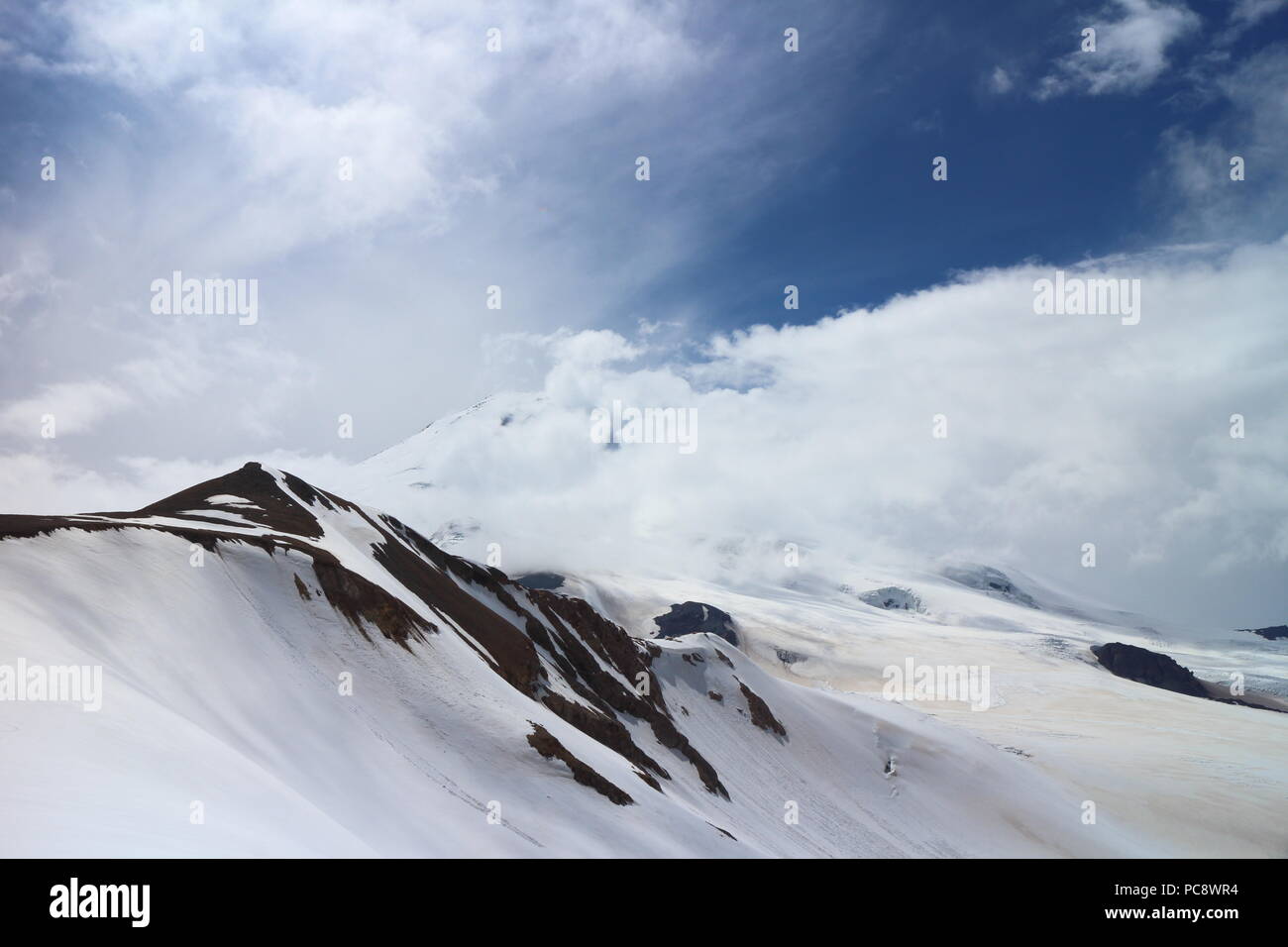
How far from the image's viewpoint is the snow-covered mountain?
20.8 metres

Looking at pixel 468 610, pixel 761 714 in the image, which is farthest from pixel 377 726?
pixel 761 714

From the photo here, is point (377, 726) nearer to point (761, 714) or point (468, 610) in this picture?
point (468, 610)

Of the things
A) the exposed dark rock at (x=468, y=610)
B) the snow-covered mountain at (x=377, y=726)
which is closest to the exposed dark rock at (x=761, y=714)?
the snow-covered mountain at (x=377, y=726)

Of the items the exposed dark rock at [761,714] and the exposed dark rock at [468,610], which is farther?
the exposed dark rock at [761,714]

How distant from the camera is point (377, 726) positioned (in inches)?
1529

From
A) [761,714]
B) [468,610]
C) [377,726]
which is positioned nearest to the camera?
[377,726]

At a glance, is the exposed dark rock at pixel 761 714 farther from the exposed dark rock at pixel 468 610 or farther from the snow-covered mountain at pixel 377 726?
the exposed dark rock at pixel 468 610

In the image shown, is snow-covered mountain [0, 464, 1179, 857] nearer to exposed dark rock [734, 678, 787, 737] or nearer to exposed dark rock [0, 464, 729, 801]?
exposed dark rock [0, 464, 729, 801]

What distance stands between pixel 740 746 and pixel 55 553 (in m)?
62.4

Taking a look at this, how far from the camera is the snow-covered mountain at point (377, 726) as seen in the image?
20.8 m
